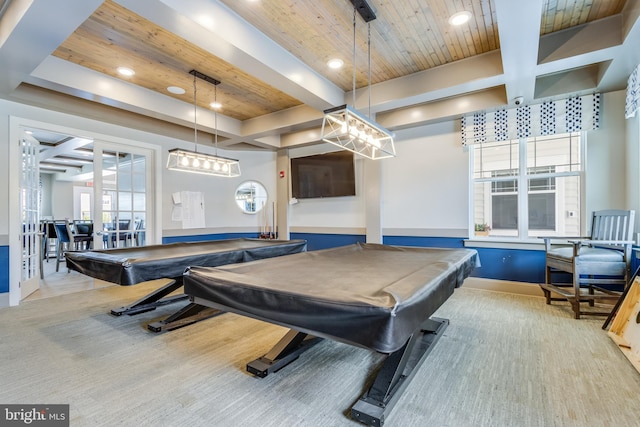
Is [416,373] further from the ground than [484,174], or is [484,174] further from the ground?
[484,174]

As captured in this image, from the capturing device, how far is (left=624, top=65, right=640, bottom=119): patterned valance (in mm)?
2951

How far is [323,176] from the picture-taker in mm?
5930

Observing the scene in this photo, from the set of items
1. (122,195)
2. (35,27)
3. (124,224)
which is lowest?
(124,224)

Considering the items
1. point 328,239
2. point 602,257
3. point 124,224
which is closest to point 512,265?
point 602,257

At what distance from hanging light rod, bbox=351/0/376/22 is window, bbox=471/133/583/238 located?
285cm

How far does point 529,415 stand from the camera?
5.47ft

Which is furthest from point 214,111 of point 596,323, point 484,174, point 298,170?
point 596,323

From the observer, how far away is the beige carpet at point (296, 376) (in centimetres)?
168

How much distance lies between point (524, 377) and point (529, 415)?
0.45 metres

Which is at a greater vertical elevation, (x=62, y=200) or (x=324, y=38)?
(x=324, y=38)

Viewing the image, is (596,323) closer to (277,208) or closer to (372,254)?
(372,254)

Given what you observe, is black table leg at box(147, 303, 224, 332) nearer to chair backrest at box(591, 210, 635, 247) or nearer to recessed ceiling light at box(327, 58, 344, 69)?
recessed ceiling light at box(327, 58, 344, 69)

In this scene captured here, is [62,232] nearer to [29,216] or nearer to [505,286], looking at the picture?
[29,216]

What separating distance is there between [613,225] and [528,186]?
117cm
